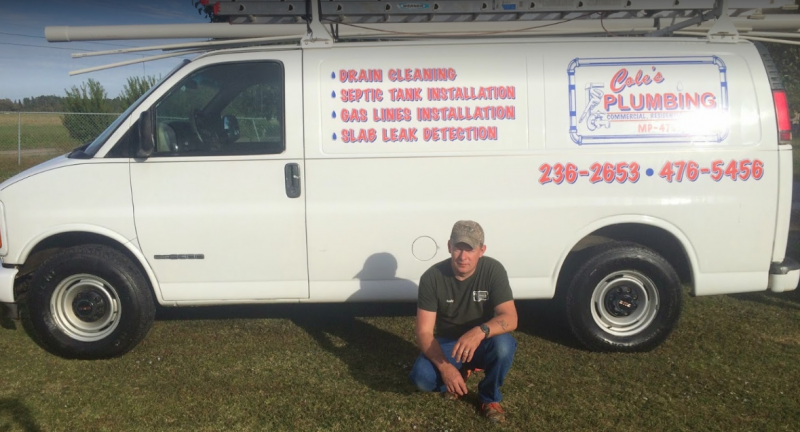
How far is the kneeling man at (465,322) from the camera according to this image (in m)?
4.03

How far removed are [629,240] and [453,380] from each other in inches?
83.4

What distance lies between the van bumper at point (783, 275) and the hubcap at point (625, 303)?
0.84 meters

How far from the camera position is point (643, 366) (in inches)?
195

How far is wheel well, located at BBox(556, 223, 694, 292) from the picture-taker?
5.16 meters

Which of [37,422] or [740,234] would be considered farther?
[740,234]

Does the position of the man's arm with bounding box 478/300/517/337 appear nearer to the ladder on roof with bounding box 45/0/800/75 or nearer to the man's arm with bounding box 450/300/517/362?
the man's arm with bounding box 450/300/517/362

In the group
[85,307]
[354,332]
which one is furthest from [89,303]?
[354,332]

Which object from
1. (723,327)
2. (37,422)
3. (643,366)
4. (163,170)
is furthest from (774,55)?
(37,422)

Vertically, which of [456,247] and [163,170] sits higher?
[163,170]

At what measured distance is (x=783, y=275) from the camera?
5.05m

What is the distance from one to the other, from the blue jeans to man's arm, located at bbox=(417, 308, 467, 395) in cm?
11

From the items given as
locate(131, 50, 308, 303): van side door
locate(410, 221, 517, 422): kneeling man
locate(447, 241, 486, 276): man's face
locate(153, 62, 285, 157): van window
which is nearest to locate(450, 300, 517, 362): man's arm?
locate(410, 221, 517, 422): kneeling man

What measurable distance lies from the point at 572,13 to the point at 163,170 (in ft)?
10.5

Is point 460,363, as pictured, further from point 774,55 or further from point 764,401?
point 774,55
